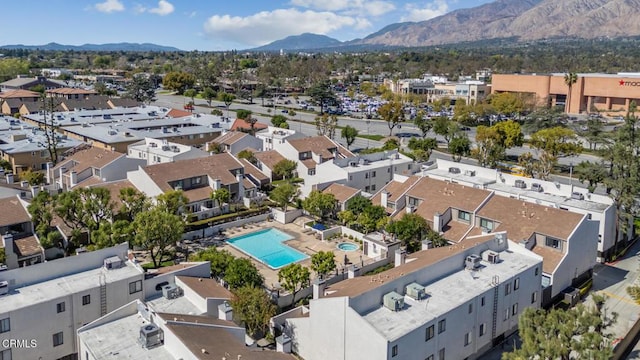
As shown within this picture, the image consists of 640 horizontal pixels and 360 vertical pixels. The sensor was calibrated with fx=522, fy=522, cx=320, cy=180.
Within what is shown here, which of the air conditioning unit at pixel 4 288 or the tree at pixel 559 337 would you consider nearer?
the tree at pixel 559 337

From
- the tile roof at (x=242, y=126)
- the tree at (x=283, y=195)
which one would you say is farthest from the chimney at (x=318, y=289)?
the tile roof at (x=242, y=126)

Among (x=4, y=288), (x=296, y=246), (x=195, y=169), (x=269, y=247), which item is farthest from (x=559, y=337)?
(x=195, y=169)

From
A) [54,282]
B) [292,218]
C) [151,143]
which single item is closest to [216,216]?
[292,218]

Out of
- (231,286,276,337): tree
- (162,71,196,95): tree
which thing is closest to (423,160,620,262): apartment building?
(231,286,276,337): tree

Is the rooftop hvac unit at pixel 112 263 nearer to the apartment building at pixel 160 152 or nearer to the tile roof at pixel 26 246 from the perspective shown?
the tile roof at pixel 26 246

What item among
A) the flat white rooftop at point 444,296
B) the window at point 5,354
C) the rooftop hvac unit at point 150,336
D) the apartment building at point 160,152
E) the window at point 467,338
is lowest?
the window at point 467,338

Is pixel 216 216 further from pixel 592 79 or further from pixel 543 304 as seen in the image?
pixel 592 79
